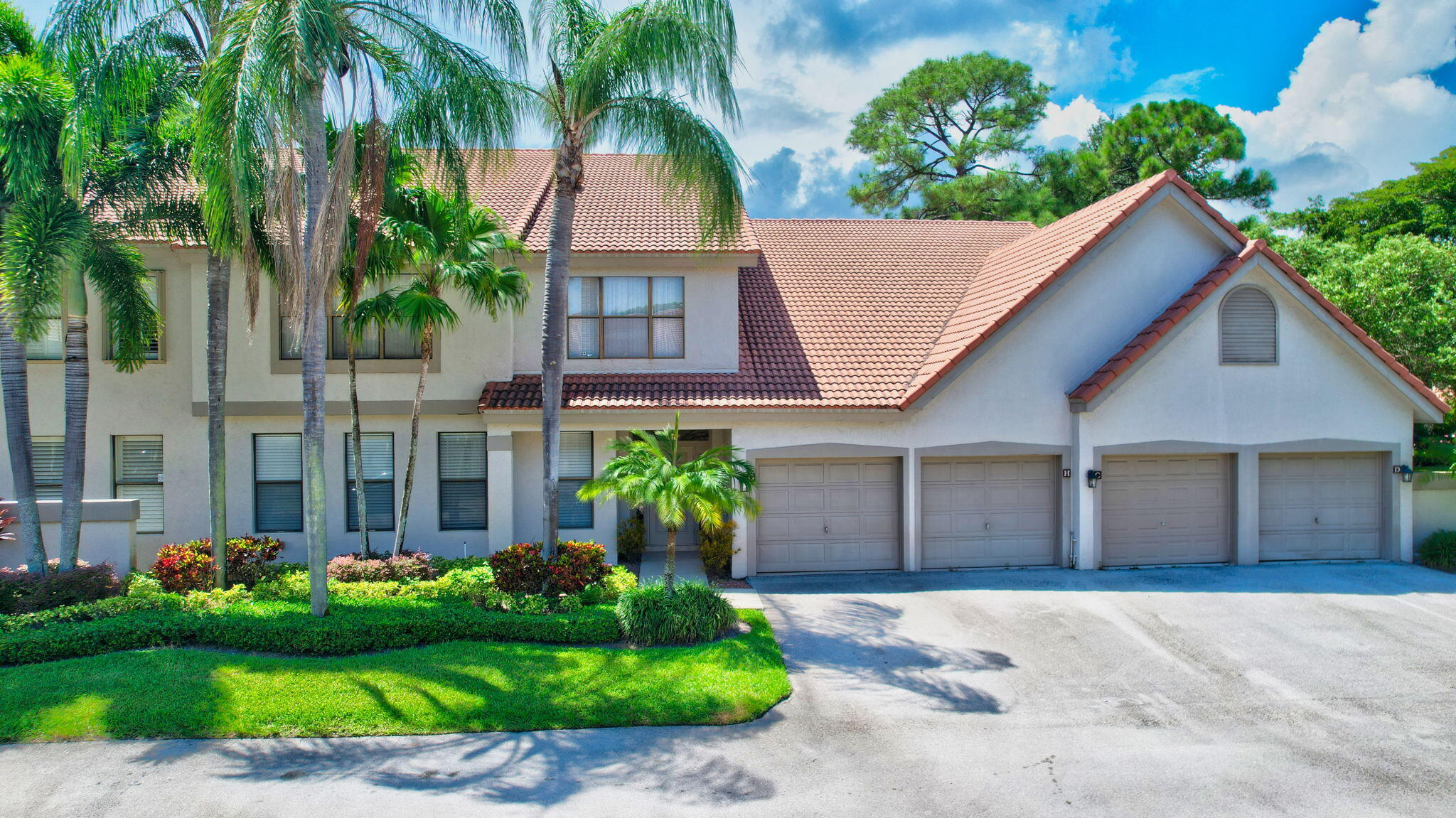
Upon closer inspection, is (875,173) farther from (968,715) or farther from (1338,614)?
(968,715)

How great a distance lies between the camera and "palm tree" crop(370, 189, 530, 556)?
1305 cm

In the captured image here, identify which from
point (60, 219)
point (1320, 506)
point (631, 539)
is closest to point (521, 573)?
point (631, 539)

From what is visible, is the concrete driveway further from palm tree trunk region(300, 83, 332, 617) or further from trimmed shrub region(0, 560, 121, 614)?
trimmed shrub region(0, 560, 121, 614)

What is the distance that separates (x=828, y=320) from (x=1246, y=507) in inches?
333

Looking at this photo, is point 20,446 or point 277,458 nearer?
point 20,446

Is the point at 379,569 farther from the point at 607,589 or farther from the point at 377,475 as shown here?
the point at 607,589

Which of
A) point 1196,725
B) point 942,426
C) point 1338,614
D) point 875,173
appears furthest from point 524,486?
point 875,173

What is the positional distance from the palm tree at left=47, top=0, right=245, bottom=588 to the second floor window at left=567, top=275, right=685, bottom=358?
19.0 ft

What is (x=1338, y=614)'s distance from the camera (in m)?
12.7

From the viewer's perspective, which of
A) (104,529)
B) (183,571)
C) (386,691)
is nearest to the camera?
(386,691)

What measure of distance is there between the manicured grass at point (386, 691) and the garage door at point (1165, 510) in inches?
322

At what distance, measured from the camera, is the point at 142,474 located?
51.8 feet

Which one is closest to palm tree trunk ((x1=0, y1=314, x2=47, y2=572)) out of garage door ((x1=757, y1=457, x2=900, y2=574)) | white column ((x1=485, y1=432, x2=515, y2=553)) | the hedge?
the hedge

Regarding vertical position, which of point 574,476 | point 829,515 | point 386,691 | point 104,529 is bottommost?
point 386,691
